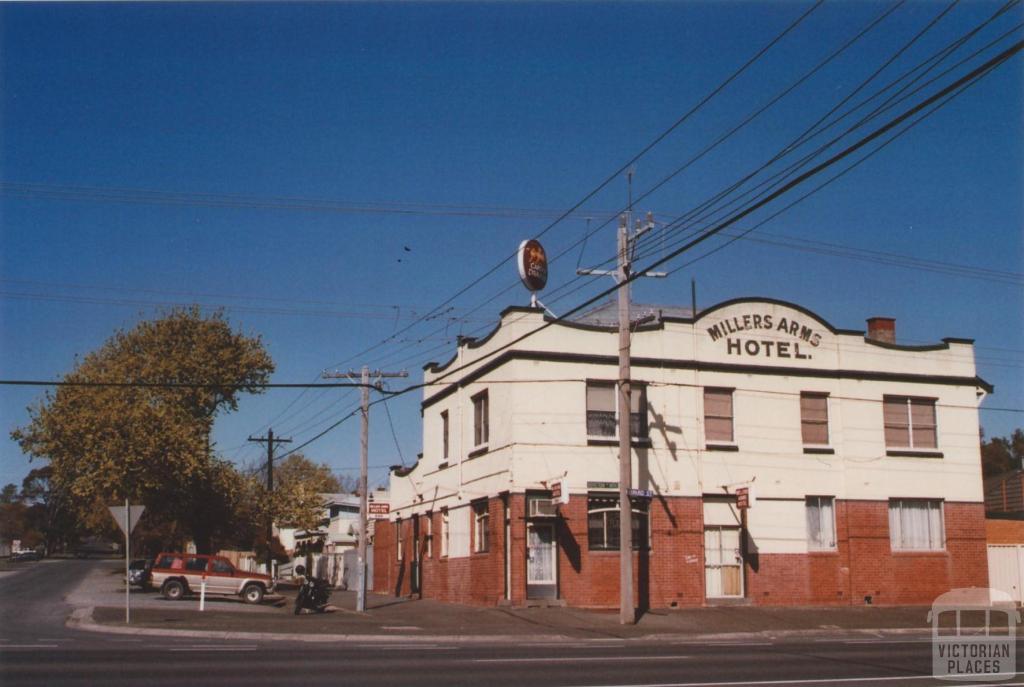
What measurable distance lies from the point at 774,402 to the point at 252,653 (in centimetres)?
2046

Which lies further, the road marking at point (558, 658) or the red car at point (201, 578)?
the red car at point (201, 578)

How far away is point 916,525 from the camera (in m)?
34.8

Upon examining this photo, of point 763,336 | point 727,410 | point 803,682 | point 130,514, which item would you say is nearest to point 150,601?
point 130,514

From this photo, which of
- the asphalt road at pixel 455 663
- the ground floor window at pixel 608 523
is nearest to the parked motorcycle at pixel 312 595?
the ground floor window at pixel 608 523

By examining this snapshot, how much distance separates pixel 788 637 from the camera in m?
26.0

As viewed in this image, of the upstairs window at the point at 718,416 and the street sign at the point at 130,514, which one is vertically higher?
the upstairs window at the point at 718,416

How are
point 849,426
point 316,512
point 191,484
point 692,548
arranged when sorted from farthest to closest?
point 316,512, point 191,484, point 849,426, point 692,548

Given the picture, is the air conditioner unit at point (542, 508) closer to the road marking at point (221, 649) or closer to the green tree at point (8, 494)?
the road marking at point (221, 649)

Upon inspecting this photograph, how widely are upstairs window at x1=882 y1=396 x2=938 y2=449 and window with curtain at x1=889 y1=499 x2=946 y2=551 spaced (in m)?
1.88

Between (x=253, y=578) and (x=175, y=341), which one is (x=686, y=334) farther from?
(x=175, y=341)

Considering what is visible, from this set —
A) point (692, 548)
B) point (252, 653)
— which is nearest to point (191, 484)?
point (692, 548)

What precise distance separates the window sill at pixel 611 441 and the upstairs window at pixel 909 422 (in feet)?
28.0

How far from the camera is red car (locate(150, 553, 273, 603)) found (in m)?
37.6

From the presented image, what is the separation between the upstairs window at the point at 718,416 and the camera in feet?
110
